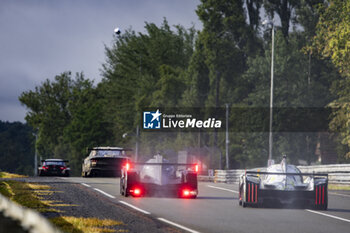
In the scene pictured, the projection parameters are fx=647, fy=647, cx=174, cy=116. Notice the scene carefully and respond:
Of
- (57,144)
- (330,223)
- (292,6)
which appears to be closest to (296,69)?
(292,6)

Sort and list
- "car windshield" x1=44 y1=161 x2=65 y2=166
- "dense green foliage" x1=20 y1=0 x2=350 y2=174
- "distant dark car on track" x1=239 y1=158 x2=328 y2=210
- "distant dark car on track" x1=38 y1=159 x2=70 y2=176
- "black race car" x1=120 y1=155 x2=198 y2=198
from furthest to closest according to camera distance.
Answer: "dense green foliage" x1=20 y1=0 x2=350 y2=174 → "car windshield" x1=44 y1=161 x2=65 y2=166 → "distant dark car on track" x1=38 y1=159 x2=70 y2=176 → "black race car" x1=120 y1=155 x2=198 y2=198 → "distant dark car on track" x1=239 y1=158 x2=328 y2=210

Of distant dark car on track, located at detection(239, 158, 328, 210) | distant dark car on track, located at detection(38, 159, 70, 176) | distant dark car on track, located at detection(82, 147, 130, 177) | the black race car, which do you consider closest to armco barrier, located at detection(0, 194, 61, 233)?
distant dark car on track, located at detection(239, 158, 328, 210)

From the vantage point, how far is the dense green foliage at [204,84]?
229 feet

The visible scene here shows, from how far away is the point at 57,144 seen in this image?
110 metres

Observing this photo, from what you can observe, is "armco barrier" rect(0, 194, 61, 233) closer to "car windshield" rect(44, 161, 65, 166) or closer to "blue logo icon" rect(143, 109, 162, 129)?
"car windshield" rect(44, 161, 65, 166)

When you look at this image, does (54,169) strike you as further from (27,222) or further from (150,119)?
(150,119)

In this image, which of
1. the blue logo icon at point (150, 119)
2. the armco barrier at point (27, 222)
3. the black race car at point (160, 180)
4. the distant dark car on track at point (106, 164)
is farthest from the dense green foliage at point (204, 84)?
the armco barrier at point (27, 222)

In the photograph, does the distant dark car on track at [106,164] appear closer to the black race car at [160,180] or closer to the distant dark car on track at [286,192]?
the black race car at [160,180]

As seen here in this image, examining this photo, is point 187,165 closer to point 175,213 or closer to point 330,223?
point 175,213

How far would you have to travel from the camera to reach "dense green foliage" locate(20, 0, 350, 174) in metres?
69.9

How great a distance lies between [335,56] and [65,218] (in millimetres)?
27678

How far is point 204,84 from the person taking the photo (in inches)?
3076

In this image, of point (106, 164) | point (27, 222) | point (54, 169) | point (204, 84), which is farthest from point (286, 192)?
point (204, 84)

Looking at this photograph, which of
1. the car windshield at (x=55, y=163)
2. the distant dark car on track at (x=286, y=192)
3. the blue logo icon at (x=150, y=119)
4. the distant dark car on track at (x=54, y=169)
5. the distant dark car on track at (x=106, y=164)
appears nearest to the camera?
the distant dark car on track at (x=286, y=192)
